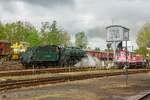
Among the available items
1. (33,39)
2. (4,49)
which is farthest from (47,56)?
(33,39)

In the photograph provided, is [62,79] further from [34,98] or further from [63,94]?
[34,98]

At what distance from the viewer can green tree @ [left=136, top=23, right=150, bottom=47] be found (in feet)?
353

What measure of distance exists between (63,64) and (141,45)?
220 feet

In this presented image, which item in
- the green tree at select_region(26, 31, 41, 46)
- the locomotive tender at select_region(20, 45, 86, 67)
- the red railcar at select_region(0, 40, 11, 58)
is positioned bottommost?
the locomotive tender at select_region(20, 45, 86, 67)

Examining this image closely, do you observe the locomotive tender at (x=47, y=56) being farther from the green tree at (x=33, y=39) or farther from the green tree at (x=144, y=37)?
the green tree at (x=144, y=37)

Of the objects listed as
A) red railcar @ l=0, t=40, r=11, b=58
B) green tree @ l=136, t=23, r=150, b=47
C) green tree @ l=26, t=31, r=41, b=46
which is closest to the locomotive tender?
red railcar @ l=0, t=40, r=11, b=58

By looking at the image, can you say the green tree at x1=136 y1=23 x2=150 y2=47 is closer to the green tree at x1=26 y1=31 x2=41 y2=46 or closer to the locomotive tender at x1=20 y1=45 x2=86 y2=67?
the green tree at x1=26 y1=31 x2=41 y2=46

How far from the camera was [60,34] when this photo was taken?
10669 centimetres

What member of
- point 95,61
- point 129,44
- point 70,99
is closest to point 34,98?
point 70,99

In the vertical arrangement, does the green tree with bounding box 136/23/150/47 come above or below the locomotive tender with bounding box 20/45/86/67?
above

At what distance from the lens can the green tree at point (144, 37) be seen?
353 ft

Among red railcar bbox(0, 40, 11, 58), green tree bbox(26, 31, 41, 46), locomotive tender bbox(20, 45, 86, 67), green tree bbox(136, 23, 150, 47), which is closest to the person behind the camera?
locomotive tender bbox(20, 45, 86, 67)

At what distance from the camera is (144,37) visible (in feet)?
363

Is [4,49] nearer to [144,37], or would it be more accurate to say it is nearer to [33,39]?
[33,39]
